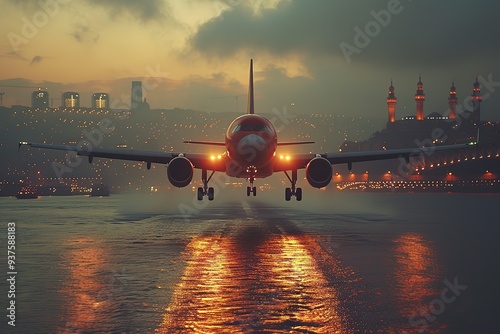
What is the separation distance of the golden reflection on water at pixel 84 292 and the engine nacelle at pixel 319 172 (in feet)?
55.9

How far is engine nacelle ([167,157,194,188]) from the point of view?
51156 mm

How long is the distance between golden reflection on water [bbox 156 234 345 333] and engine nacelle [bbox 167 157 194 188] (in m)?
10.4

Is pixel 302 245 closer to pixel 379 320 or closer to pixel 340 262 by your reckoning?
pixel 340 262

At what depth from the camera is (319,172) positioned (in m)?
51.8

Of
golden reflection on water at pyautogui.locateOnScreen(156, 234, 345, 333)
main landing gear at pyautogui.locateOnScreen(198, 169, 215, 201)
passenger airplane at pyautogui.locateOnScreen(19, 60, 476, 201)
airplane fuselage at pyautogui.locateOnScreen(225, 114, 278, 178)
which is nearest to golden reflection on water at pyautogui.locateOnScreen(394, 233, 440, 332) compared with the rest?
golden reflection on water at pyautogui.locateOnScreen(156, 234, 345, 333)

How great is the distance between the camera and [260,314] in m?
21.8

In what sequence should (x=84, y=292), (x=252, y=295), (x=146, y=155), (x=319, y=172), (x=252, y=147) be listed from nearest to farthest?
(x=252, y=295) → (x=84, y=292) → (x=252, y=147) → (x=319, y=172) → (x=146, y=155)

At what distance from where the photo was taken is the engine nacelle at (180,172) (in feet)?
168

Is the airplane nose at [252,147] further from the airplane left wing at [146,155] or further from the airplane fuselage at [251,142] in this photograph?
the airplane left wing at [146,155]

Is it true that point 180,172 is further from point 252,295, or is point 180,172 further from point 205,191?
point 252,295

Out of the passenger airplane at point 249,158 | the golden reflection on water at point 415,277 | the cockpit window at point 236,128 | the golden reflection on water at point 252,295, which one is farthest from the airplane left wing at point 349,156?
the golden reflection on water at point 252,295

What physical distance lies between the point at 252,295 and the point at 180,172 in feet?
88.6

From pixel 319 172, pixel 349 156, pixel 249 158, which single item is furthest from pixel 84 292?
pixel 349 156

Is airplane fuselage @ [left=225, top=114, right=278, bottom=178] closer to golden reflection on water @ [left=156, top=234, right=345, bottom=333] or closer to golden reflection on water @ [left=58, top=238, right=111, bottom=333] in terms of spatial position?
golden reflection on water @ [left=156, top=234, right=345, bottom=333]
